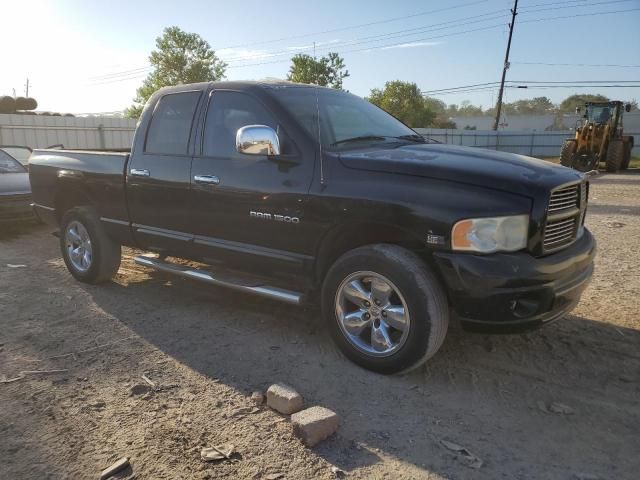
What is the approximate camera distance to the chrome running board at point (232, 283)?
3.92m

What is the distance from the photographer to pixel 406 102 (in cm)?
5891

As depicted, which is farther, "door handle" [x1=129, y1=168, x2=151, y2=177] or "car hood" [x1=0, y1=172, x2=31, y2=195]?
"car hood" [x1=0, y1=172, x2=31, y2=195]

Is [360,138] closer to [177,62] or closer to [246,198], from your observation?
[246,198]

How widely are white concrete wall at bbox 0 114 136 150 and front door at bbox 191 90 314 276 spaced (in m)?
13.5

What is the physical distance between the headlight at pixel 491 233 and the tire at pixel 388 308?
0.35m

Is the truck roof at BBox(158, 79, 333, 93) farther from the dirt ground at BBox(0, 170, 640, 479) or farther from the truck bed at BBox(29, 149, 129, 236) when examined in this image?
the dirt ground at BBox(0, 170, 640, 479)

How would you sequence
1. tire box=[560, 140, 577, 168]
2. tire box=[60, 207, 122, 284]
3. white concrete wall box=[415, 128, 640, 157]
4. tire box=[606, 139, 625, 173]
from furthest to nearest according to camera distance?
white concrete wall box=[415, 128, 640, 157]
tire box=[560, 140, 577, 168]
tire box=[606, 139, 625, 173]
tire box=[60, 207, 122, 284]

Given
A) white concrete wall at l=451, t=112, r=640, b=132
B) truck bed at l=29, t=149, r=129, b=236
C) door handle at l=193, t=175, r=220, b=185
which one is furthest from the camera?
white concrete wall at l=451, t=112, r=640, b=132

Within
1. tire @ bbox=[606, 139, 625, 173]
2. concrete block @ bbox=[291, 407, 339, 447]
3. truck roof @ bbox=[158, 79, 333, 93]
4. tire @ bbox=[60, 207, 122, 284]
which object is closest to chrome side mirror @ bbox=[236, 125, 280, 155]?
truck roof @ bbox=[158, 79, 333, 93]

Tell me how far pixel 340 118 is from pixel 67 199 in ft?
11.4

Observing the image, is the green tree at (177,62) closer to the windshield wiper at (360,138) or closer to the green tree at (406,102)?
the green tree at (406,102)

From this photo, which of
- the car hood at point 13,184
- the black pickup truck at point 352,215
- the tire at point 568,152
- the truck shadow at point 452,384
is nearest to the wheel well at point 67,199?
the black pickup truck at point 352,215

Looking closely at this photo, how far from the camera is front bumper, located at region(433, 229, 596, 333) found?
3061 millimetres

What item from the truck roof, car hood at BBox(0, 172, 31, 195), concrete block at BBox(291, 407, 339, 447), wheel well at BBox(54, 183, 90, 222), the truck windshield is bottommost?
concrete block at BBox(291, 407, 339, 447)
